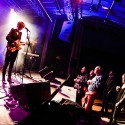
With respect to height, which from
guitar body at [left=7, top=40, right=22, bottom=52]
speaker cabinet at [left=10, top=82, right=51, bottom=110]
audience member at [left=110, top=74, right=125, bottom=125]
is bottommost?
audience member at [left=110, top=74, right=125, bottom=125]

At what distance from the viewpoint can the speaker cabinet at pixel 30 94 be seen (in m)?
3.56

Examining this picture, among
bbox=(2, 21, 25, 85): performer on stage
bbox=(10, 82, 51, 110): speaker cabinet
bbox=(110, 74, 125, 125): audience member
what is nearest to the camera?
bbox=(10, 82, 51, 110): speaker cabinet

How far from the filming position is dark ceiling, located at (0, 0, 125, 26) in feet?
34.8

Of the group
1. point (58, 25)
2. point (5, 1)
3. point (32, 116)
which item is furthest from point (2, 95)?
point (58, 25)

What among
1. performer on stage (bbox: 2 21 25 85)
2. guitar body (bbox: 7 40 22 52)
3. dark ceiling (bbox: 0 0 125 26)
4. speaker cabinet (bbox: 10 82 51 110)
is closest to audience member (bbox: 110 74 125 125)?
speaker cabinet (bbox: 10 82 51 110)

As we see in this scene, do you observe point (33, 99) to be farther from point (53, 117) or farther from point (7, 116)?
point (53, 117)

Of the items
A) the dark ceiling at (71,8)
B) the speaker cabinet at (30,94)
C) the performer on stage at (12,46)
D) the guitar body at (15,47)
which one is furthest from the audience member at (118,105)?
the dark ceiling at (71,8)

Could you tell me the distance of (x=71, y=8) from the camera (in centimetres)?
1077

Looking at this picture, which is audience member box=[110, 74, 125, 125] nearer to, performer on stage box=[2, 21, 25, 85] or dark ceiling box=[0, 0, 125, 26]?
performer on stage box=[2, 21, 25, 85]

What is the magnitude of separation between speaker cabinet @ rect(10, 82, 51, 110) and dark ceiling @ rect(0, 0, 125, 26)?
22.6 feet

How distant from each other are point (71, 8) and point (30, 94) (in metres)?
7.99

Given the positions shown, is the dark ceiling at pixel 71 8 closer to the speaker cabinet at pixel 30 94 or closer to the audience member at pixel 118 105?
the audience member at pixel 118 105

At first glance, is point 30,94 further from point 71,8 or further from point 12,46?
point 71,8

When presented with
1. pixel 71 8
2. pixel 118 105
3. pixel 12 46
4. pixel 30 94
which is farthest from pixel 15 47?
pixel 71 8
